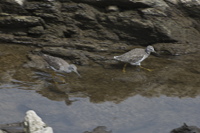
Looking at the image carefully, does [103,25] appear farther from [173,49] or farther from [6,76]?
[6,76]

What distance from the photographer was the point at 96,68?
900 cm

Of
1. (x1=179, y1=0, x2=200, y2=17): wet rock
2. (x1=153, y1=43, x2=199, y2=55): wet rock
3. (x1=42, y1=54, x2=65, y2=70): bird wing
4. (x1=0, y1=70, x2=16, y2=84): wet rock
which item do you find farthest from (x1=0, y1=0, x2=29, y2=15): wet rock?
(x1=179, y1=0, x2=200, y2=17): wet rock

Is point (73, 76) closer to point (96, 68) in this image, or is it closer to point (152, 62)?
point (96, 68)

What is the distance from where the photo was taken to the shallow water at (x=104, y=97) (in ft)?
19.1

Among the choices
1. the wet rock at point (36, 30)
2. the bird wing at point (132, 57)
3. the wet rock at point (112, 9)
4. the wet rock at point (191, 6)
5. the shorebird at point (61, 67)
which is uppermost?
the wet rock at point (191, 6)

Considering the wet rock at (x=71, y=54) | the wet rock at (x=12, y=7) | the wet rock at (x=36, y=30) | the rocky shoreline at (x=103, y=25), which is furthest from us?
the wet rock at (x=36, y=30)

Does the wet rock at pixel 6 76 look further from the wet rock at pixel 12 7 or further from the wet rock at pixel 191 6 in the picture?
the wet rock at pixel 191 6

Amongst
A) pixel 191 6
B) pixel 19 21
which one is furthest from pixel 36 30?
pixel 191 6

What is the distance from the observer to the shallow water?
581cm

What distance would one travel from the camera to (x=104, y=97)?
685cm

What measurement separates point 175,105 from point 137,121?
1.36 metres

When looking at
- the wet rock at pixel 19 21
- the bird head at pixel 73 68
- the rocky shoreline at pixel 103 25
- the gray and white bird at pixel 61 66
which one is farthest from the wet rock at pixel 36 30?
the bird head at pixel 73 68

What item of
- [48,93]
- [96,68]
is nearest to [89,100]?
[48,93]

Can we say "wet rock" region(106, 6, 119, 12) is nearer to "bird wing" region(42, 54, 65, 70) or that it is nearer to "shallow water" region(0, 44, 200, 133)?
"shallow water" region(0, 44, 200, 133)
